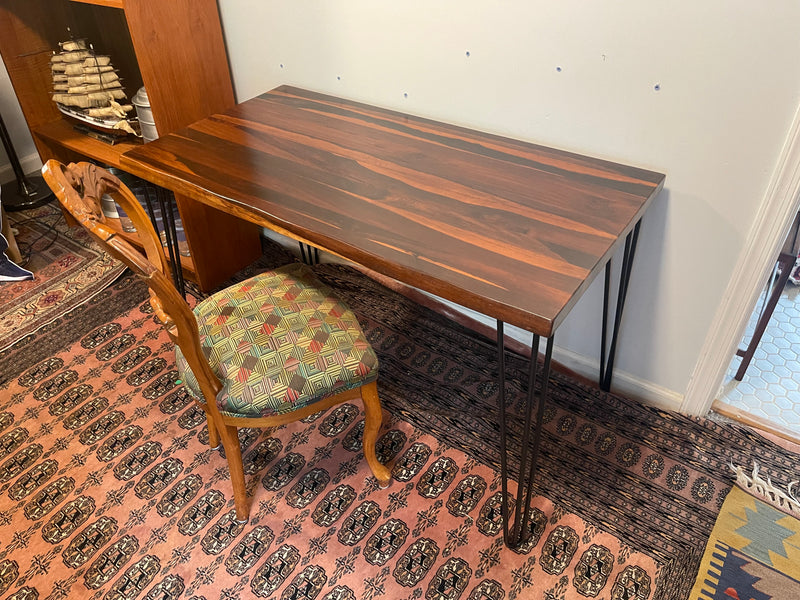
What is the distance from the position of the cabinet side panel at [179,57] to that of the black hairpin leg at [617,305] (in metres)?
1.36

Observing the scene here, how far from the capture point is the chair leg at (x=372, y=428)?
1.36m

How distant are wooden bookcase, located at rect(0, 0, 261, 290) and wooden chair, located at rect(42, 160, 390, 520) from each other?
0.72 meters

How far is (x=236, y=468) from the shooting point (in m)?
1.37

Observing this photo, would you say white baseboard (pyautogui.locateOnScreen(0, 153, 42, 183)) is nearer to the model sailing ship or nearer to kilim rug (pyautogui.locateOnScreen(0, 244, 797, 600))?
the model sailing ship

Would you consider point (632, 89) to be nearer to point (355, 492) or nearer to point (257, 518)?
point (355, 492)

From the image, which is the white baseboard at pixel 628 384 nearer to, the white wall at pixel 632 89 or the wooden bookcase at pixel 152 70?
the white wall at pixel 632 89

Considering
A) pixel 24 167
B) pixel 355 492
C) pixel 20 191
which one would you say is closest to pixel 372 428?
pixel 355 492

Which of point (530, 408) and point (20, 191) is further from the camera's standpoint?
point (20, 191)

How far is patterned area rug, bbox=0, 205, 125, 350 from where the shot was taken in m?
2.06

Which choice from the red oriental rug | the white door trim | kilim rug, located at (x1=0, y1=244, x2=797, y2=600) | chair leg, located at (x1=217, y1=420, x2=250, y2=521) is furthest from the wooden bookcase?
the white door trim

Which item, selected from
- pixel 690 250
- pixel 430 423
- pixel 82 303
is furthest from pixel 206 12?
pixel 690 250

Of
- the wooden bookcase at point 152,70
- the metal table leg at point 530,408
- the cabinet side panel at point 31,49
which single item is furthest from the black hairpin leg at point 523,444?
the cabinet side panel at point 31,49

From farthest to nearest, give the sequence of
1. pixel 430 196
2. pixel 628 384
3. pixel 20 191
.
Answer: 1. pixel 20 191
2. pixel 628 384
3. pixel 430 196

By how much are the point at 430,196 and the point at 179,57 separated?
1.04 metres
